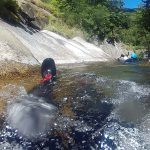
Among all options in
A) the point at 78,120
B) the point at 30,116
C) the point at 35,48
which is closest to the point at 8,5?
the point at 35,48

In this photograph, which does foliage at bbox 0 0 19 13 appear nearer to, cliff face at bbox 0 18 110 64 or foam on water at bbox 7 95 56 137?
cliff face at bbox 0 18 110 64

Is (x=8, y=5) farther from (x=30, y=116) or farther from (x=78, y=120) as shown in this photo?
(x=78, y=120)

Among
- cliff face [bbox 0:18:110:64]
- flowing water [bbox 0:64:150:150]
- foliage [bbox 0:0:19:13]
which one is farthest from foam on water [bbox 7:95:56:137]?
foliage [bbox 0:0:19:13]

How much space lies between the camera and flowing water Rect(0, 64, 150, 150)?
712cm

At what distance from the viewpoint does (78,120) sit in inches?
312

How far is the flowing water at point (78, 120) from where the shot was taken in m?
7.12

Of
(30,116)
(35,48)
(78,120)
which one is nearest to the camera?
(78,120)

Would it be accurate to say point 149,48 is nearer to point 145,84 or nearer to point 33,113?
point 145,84

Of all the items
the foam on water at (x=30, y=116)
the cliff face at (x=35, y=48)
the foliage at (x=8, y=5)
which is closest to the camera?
the foam on water at (x=30, y=116)

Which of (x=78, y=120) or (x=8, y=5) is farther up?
(x=8, y=5)

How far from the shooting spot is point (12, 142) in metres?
7.17

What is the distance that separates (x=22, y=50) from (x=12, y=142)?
28.0 feet

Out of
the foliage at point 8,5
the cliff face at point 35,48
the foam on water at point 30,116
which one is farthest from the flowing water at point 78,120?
the foliage at point 8,5

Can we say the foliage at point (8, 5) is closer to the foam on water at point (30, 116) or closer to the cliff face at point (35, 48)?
the cliff face at point (35, 48)
